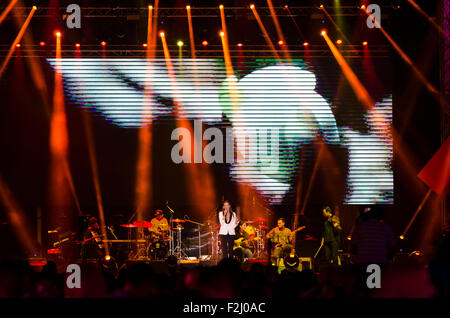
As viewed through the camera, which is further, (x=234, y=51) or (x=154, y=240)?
(x=234, y=51)

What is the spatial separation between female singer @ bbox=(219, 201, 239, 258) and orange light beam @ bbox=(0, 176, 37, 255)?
380 centimetres

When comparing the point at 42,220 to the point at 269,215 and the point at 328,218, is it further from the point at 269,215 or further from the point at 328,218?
the point at 328,218

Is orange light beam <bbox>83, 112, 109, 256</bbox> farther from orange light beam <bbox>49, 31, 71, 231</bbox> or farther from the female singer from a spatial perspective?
the female singer

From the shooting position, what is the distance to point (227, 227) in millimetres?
10641

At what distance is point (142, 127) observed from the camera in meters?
11.4

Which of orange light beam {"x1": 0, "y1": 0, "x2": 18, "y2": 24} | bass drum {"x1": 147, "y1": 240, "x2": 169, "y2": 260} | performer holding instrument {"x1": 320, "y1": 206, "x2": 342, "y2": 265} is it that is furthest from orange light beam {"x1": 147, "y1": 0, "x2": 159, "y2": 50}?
performer holding instrument {"x1": 320, "y1": 206, "x2": 342, "y2": 265}

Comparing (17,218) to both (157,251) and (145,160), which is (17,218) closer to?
(145,160)

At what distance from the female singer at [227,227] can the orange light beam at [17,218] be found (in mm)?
3804

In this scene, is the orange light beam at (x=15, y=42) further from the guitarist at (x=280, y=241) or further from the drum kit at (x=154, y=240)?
the guitarist at (x=280, y=241)

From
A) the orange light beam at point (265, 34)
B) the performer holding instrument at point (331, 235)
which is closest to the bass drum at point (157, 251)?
the performer holding instrument at point (331, 235)

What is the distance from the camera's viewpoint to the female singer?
10.6 metres

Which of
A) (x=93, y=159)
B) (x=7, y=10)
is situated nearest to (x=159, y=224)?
(x=93, y=159)

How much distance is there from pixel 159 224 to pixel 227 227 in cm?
132

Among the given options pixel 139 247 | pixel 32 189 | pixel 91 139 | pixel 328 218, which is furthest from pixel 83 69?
pixel 328 218
